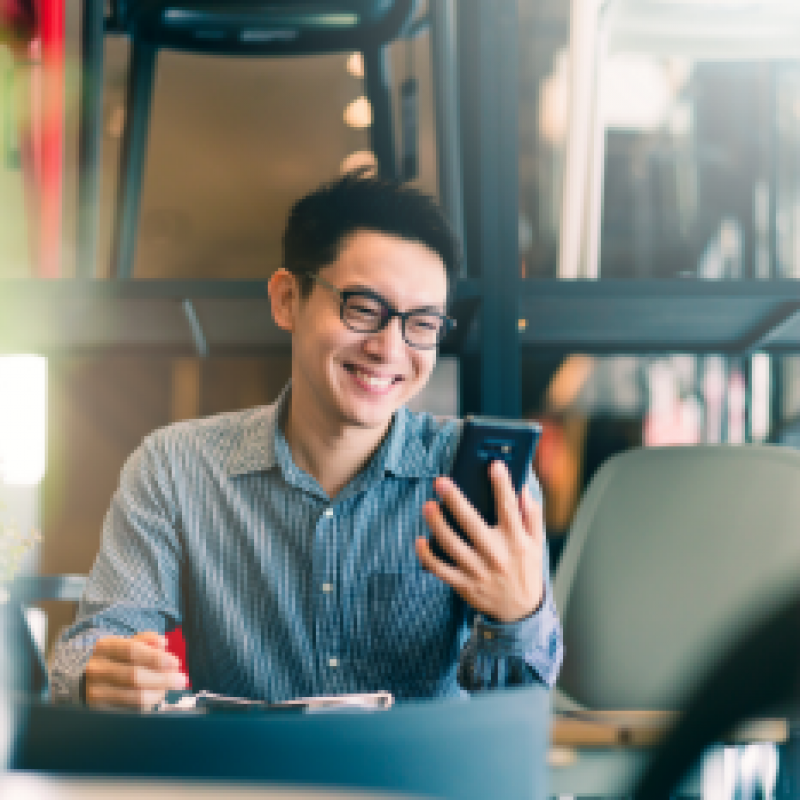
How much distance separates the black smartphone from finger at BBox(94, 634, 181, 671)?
12.2 inches

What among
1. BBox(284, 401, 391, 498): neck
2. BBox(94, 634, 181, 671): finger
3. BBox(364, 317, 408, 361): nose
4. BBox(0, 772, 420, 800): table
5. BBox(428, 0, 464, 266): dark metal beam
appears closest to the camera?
BBox(0, 772, 420, 800): table

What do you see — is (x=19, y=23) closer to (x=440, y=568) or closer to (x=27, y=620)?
(x=27, y=620)

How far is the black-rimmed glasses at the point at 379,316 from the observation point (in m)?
1.02

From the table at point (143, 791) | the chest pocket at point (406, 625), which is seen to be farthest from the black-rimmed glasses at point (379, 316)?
the table at point (143, 791)

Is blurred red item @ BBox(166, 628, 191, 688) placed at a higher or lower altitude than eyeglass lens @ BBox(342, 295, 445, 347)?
lower

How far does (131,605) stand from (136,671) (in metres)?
0.31

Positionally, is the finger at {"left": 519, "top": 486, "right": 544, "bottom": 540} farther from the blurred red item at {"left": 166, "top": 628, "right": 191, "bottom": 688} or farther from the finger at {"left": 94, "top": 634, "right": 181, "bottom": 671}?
the blurred red item at {"left": 166, "top": 628, "right": 191, "bottom": 688}

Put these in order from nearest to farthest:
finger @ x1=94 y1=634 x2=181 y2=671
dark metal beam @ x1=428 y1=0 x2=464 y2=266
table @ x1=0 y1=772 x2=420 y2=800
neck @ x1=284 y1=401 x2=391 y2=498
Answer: table @ x1=0 y1=772 x2=420 y2=800 < finger @ x1=94 y1=634 x2=181 y2=671 < neck @ x1=284 y1=401 x2=391 y2=498 < dark metal beam @ x1=428 y1=0 x2=464 y2=266

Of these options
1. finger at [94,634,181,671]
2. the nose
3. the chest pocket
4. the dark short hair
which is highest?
the dark short hair

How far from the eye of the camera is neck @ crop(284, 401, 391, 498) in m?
→ 1.11

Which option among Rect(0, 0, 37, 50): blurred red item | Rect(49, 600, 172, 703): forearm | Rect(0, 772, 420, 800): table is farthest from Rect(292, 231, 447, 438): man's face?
Rect(0, 772, 420, 800): table

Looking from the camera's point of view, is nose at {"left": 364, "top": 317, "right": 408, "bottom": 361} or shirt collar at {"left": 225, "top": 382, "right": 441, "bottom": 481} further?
shirt collar at {"left": 225, "top": 382, "right": 441, "bottom": 481}

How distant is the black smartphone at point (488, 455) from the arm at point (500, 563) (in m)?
0.02

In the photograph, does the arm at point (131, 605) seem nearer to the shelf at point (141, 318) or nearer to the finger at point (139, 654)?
the finger at point (139, 654)
